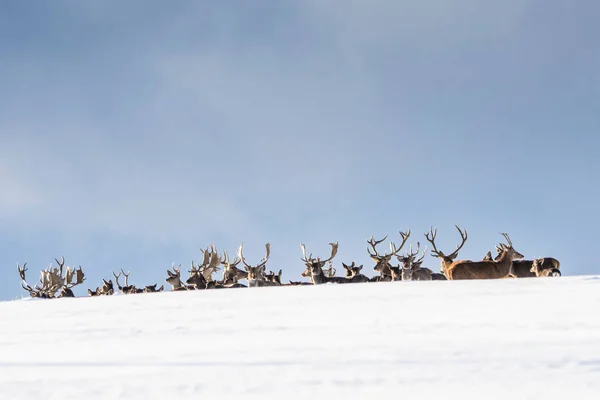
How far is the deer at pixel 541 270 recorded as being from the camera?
14769mm

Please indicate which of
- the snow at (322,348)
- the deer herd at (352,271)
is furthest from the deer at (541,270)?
the snow at (322,348)

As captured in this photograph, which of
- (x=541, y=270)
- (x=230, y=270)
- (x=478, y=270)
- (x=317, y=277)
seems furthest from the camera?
(x=230, y=270)

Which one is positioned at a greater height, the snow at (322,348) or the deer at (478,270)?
the deer at (478,270)

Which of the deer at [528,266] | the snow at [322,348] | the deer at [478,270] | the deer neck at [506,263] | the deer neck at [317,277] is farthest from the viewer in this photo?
the deer neck at [317,277]

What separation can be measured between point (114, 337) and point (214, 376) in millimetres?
1907

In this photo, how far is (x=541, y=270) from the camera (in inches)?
607

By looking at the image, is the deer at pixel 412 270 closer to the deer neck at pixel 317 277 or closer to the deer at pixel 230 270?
the deer neck at pixel 317 277

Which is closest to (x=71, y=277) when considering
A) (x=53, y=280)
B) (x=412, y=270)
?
(x=53, y=280)

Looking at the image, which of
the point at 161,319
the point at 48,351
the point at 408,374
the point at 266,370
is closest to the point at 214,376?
the point at 266,370

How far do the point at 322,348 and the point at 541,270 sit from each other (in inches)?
511

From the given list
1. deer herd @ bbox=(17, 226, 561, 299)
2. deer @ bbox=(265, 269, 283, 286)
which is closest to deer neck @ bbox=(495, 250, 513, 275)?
deer herd @ bbox=(17, 226, 561, 299)

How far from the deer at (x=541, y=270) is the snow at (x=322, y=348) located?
8.47 m

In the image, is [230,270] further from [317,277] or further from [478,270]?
[478,270]

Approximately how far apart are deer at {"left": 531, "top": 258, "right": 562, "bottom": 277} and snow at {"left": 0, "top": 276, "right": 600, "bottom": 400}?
8.47m
